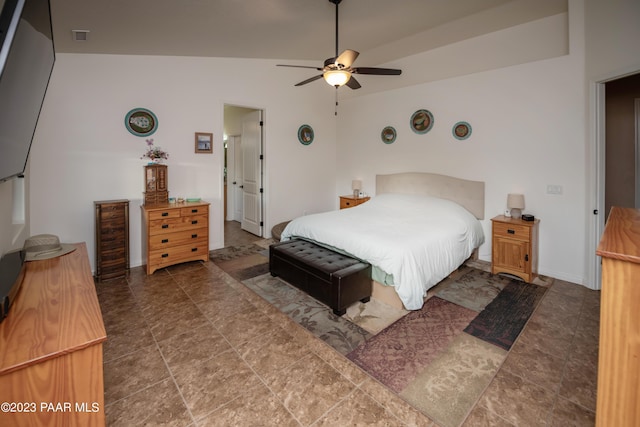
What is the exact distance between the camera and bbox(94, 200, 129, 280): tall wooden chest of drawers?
355 centimetres

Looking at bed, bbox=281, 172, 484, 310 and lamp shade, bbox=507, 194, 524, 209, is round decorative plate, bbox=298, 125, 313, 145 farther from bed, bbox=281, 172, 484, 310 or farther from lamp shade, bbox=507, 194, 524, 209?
lamp shade, bbox=507, 194, 524, 209

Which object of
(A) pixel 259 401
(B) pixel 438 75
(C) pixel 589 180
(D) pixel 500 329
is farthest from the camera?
(B) pixel 438 75

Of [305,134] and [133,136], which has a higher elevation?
[305,134]

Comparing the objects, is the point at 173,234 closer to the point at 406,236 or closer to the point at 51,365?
the point at 406,236

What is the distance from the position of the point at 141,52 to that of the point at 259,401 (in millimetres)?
4244

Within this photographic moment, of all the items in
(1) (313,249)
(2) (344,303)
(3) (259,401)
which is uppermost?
(1) (313,249)

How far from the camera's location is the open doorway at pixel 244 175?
563 centimetres

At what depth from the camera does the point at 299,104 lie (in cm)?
576

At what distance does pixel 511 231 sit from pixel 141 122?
496cm

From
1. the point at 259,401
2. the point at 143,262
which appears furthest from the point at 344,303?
the point at 143,262

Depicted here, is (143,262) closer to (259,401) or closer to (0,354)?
(259,401)

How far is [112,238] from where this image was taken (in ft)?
11.9

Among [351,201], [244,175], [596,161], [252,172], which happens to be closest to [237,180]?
[244,175]

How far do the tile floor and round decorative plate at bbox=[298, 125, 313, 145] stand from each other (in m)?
3.67
